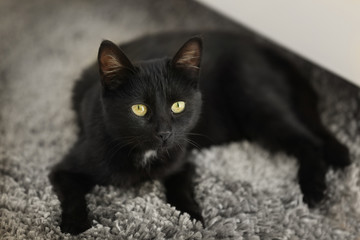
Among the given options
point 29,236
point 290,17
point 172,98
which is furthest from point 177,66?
point 29,236

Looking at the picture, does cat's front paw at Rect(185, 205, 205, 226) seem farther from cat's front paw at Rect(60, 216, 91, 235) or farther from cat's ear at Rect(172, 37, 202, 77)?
cat's ear at Rect(172, 37, 202, 77)

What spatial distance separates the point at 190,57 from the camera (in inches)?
49.7

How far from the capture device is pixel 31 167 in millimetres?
1534

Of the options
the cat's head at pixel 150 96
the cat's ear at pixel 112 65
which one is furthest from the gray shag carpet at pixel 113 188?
the cat's ear at pixel 112 65

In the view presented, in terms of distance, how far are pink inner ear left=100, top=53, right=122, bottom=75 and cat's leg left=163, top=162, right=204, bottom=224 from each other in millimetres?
446

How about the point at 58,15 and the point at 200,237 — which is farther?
the point at 58,15

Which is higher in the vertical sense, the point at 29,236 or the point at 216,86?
the point at 216,86

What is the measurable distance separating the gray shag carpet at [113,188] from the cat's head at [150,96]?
0.79 ft

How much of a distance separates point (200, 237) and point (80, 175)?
425 millimetres

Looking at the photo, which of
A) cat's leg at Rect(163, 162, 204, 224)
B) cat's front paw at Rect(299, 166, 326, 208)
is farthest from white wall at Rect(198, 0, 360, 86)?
cat's leg at Rect(163, 162, 204, 224)

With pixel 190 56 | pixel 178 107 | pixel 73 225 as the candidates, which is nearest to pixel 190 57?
pixel 190 56

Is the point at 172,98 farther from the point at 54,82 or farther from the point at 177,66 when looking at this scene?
the point at 54,82

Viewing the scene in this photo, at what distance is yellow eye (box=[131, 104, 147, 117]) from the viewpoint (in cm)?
123

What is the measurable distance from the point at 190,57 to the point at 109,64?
0.23 m
